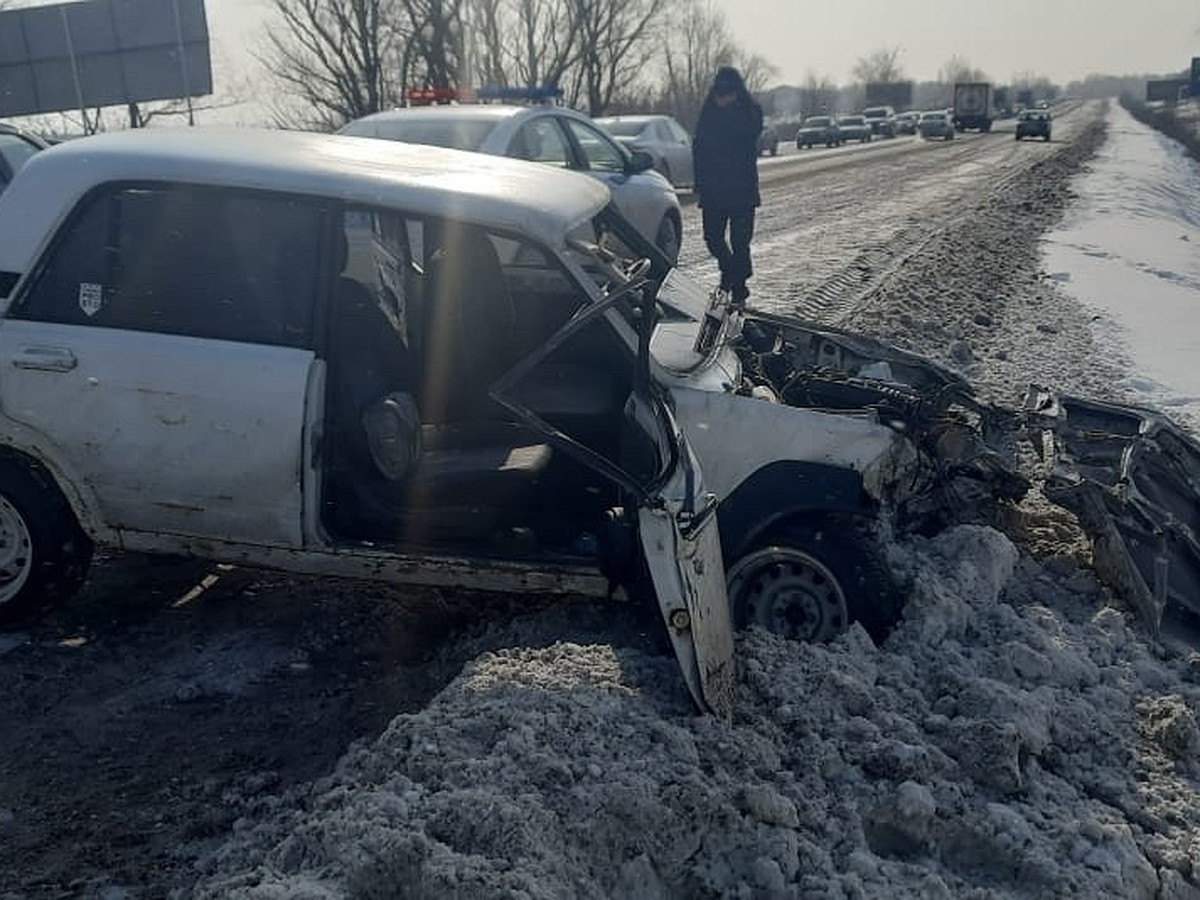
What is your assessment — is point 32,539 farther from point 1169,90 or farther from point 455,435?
point 1169,90

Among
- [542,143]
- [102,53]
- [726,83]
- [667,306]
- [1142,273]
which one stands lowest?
[1142,273]

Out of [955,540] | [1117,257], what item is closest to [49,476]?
[955,540]

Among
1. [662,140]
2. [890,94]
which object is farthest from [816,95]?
[662,140]

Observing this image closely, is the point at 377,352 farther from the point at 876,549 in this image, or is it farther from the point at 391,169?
the point at 876,549

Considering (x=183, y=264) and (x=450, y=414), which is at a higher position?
(x=183, y=264)

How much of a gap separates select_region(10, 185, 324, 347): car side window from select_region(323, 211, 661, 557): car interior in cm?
18

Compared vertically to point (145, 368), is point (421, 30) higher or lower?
higher

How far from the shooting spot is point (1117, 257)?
15.3 m

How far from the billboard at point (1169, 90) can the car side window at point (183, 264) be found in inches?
4409

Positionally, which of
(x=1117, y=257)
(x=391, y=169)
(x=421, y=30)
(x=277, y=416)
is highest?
(x=421, y=30)

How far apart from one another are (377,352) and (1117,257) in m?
13.1

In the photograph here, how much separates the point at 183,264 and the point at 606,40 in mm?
46036

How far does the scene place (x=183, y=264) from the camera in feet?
14.5

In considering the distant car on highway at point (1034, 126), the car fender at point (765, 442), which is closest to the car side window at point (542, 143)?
the car fender at point (765, 442)
